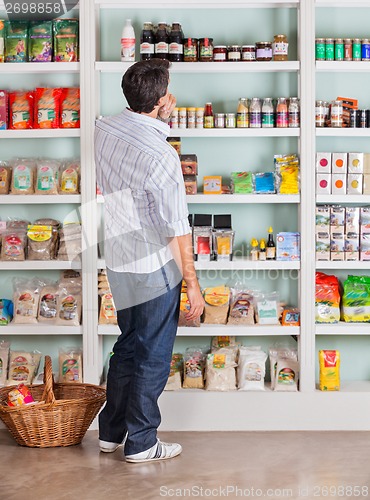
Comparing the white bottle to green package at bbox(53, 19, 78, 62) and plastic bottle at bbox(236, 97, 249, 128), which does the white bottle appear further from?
plastic bottle at bbox(236, 97, 249, 128)

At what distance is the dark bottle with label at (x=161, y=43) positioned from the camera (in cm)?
406

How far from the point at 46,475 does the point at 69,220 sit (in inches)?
57.5

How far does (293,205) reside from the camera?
440 cm

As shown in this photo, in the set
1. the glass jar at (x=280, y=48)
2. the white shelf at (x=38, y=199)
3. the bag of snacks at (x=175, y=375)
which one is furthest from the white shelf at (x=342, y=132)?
the bag of snacks at (x=175, y=375)

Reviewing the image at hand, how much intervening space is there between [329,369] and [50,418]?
1.41 m

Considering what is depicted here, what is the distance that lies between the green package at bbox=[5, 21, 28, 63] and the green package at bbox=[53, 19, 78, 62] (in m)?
0.16

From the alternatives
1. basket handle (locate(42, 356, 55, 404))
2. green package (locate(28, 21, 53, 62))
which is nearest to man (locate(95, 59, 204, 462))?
basket handle (locate(42, 356, 55, 404))

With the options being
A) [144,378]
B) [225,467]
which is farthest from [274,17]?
[225,467]

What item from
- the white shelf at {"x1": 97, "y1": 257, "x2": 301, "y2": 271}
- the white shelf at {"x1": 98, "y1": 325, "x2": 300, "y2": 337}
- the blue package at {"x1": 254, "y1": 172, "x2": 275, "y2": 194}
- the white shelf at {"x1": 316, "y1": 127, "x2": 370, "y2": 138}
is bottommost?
the white shelf at {"x1": 98, "y1": 325, "x2": 300, "y2": 337}

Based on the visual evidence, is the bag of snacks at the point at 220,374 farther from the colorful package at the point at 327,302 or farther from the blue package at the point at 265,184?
the blue package at the point at 265,184

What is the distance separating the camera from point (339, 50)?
4.10 m

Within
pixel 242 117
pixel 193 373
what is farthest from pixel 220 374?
pixel 242 117

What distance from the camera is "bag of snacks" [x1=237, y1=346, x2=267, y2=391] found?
4.15 m

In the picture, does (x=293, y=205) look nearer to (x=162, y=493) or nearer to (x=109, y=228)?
(x=109, y=228)
